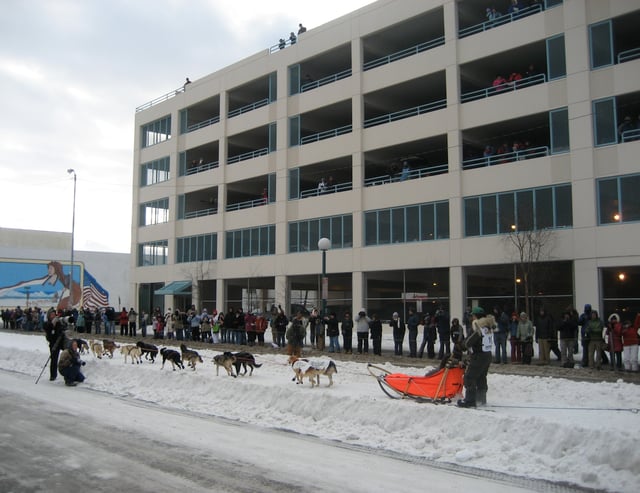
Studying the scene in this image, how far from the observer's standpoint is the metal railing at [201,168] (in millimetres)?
46303

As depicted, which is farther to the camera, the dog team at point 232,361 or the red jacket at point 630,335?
the red jacket at point 630,335

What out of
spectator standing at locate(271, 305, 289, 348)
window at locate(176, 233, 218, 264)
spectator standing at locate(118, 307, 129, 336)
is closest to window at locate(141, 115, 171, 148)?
window at locate(176, 233, 218, 264)

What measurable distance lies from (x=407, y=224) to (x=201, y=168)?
21.0 meters

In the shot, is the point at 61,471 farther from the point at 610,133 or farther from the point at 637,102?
the point at 637,102

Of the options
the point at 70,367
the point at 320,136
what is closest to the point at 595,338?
the point at 70,367

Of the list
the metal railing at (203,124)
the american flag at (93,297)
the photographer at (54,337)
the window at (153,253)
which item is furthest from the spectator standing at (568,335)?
the american flag at (93,297)

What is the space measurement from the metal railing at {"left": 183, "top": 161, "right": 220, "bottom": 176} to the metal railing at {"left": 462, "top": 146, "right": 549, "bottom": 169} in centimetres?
2128

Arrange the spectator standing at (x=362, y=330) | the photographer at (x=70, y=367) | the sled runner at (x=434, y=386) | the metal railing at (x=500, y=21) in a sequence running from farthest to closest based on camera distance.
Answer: the metal railing at (x=500, y=21) < the spectator standing at (x=362, y=330) < the photographer at (x=70, y=367) < the sled runner at (x=434, y=386)

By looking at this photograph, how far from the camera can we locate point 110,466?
7.43 meters

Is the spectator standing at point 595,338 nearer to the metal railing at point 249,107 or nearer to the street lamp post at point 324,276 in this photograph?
the street lamp post at point 324,276

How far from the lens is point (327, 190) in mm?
37344

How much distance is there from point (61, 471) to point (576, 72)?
26085 mm

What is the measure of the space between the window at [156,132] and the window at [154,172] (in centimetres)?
187

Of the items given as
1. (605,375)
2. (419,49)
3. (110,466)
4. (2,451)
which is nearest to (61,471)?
(110,466)
